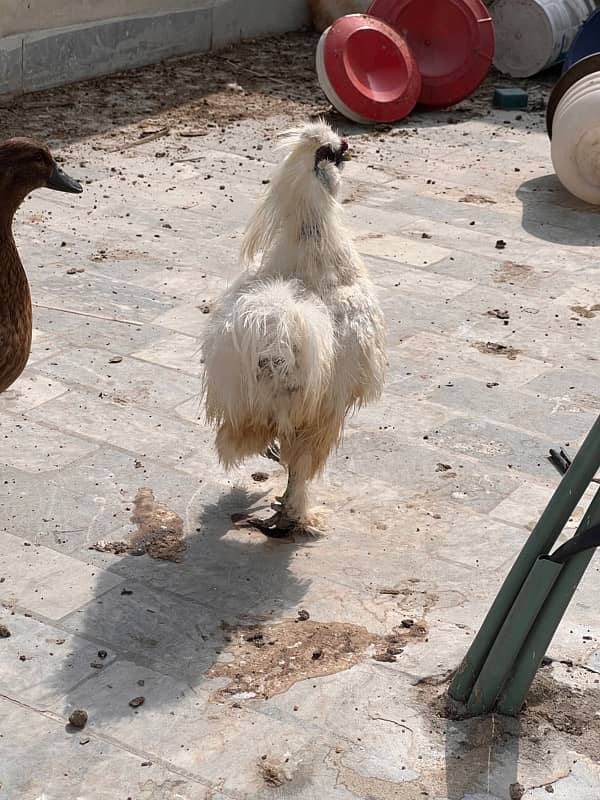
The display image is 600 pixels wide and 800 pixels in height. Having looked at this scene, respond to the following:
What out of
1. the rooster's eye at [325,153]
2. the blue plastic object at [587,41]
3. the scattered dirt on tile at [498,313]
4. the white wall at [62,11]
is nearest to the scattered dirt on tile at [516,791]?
the rooster's eye at [325,153]

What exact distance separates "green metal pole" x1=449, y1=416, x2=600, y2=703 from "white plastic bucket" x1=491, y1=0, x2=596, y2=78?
942cm

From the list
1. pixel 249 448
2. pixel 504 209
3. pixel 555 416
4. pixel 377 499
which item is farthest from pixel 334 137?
pixel 504 209

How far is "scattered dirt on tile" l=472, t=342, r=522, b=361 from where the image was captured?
23.3 ft

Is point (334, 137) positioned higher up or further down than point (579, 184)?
higher up

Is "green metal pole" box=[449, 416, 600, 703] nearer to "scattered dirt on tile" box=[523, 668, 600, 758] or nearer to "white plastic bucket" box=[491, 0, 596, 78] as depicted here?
"scattered dirt on tile" box=[523, 668, 600, 758]

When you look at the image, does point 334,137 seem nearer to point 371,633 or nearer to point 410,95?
point 371,633

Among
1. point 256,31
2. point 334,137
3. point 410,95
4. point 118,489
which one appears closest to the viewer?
point 334,137

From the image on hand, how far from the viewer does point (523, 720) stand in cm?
421

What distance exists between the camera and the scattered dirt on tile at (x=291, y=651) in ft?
14.4

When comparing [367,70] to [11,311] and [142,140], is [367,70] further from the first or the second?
[11,311]

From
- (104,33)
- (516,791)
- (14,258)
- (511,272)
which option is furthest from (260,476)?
(104,33)

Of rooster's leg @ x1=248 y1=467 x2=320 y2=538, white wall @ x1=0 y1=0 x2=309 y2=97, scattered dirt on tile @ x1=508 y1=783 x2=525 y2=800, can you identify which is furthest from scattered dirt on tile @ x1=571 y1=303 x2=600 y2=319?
white wall @ x1=0 y1=0 x2=309 y2=97

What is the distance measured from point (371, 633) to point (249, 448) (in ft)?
2.86

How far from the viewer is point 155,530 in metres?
5.30
